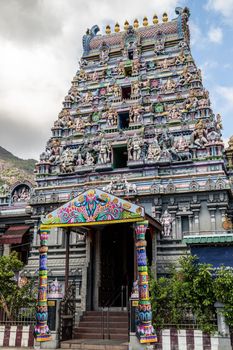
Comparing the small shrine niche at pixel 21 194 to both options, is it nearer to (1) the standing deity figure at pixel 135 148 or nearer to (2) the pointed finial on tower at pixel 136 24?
(1) the standing deity figure at pixel 135 148

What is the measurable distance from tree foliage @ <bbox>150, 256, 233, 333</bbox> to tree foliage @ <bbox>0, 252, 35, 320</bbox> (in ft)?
18.6

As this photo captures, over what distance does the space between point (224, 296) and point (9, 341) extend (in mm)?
8093

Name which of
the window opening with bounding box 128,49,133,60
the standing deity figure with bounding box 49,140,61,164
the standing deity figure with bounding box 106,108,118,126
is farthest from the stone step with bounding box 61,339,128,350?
the window opening with bounding box 128,49,133,60

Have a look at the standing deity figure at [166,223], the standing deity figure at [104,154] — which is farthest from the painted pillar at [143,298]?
the standing deity figure at [104,154]

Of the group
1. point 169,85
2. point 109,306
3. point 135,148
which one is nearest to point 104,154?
point 135,148

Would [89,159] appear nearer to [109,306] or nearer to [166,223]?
[166,223]

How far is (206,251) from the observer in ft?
48.3

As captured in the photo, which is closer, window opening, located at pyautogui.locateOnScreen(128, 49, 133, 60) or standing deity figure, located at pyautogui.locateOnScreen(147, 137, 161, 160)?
standing deity figure, located at pyautogui.locateOnScreen(147, 137, 161, 160)

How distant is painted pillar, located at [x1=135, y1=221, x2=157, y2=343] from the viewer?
12578 millimetres

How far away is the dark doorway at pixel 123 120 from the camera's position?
79.3 feet

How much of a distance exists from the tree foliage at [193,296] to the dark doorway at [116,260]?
555 centimetres

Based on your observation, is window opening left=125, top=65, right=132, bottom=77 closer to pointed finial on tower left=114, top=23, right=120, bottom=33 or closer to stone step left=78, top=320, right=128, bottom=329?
pointed finial on tower left=114, top=23, right=120, bottom=33

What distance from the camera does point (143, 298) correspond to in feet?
43.0

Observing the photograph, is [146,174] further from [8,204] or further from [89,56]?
[89,56]
